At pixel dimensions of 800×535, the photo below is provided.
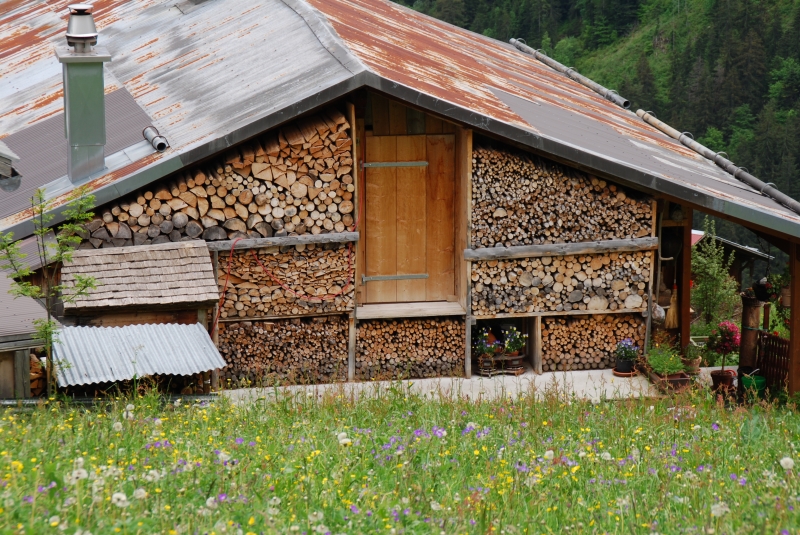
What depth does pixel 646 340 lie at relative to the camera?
1109 cm

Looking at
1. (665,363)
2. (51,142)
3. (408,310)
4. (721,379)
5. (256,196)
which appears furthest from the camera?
(721,379)

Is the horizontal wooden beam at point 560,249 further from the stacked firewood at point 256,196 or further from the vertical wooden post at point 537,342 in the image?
the stacked firewood at point 256,196

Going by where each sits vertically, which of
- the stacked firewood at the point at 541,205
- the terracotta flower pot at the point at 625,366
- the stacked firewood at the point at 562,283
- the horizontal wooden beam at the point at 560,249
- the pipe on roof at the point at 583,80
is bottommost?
the terracotta flower pot at the point at 625,366

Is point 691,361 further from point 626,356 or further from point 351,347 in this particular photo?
point 351,347

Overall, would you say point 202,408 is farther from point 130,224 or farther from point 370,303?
point 370,303

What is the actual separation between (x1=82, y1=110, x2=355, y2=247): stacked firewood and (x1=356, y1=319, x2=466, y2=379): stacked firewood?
1.28m

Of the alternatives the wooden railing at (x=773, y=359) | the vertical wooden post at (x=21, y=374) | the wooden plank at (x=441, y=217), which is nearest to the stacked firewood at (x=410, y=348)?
the wooden plank at (x=441, y=217)

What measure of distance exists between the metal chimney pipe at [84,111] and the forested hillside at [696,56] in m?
32.5

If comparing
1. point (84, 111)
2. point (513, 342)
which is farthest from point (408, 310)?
point (84, 111)

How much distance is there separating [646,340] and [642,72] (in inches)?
1573

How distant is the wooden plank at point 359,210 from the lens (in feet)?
34.5

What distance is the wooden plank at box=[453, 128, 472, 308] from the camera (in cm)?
1050

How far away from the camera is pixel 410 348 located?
10.9m

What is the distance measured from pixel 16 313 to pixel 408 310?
4.39m
